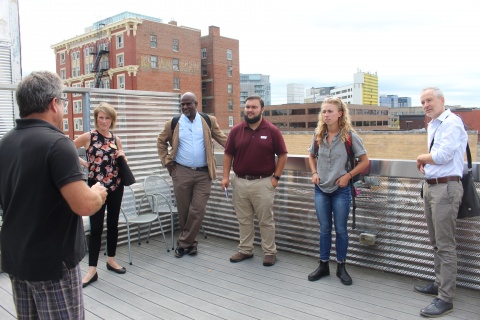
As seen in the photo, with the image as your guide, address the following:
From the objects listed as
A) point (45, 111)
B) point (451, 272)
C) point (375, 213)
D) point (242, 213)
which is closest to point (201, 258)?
point (242, 213)

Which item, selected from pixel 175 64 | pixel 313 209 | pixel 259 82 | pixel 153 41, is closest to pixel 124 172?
pixel 313 209

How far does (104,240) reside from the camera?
516 centimetres

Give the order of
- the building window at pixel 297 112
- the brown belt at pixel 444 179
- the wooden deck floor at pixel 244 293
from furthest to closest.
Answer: the building window at pixel 297 112, the wooden deck floor at pixel 244 293, the brown belt at pixel 444 179

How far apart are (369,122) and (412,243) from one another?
325ft

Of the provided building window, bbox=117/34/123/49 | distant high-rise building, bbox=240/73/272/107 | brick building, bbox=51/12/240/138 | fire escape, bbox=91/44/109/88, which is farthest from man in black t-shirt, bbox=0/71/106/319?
distant high-rise building, bbox=240/73/272/107

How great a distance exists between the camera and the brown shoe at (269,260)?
14.8 feet

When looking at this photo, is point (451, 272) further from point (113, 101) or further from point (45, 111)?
point (113, 101)

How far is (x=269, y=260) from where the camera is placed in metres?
4.51

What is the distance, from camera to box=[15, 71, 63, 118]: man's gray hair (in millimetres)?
1992

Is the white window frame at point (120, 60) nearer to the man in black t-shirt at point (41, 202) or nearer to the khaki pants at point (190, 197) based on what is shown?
the khaki pants at point (190, 197)

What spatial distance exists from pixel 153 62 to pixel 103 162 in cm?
4881

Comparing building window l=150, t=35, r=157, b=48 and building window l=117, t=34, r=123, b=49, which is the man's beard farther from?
building window l=117, t=34, r=123, b=49

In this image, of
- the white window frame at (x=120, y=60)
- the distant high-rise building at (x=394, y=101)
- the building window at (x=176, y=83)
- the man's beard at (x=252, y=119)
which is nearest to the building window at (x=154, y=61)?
the white window frame at (x=120, y=60)

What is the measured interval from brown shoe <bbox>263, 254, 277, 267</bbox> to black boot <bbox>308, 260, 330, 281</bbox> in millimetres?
537
